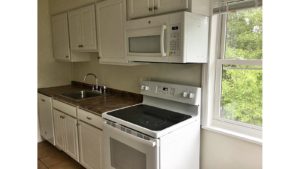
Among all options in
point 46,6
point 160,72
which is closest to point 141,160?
point 160,72

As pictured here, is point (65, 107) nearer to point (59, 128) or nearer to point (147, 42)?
point (59, 128)

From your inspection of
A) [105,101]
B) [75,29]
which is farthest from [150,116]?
[75,29]

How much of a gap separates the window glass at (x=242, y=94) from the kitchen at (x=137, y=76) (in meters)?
0.18

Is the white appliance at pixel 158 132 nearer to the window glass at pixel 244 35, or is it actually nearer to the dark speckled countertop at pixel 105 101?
the dark speckled countertop at pixel 105 101

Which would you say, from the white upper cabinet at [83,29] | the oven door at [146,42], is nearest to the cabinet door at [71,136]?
the white upper cabinet at [83,29]

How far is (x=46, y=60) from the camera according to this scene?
3.45 metres

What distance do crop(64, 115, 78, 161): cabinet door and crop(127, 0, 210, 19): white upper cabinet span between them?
1406 millimetres

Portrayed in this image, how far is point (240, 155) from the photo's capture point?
1778mm

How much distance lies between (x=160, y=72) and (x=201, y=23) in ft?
2.35

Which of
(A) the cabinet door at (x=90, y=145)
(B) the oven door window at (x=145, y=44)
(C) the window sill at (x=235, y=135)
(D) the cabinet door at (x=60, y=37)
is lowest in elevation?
(A) the cabinet door at (x=90, y=145)

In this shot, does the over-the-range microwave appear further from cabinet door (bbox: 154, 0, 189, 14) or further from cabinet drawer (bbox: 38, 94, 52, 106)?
cabinet drawer (bbox: 38, 94, 52, 106)

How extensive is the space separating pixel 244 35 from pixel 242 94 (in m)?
0.50

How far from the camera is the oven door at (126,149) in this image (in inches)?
63.2
